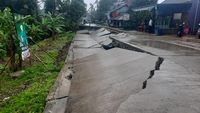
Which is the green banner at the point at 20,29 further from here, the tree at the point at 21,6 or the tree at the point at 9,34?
the tree at the point at 21,6

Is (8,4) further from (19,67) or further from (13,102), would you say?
(13,102)

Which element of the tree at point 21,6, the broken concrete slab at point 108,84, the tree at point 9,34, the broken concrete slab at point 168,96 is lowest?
the broken concrete slab at point 108,84

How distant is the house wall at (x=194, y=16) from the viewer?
20.8m

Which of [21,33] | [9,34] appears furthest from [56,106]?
[9,34]

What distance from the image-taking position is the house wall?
68.4ft

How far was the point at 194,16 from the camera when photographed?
21.4 meters

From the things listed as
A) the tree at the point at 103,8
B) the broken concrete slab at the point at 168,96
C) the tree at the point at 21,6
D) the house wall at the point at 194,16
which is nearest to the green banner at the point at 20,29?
the broken concrete slab at the point at 168,96

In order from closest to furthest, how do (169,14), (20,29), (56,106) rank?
(56,106)
(20,29)
(169,14)

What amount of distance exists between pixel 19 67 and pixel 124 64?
4206 millimetres

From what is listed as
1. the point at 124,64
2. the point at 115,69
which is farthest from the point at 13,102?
the point at 124,64

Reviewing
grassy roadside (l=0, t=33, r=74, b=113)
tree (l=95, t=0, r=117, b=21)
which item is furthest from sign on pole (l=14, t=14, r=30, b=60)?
tree (l=95, t=0, r=117, b=21)

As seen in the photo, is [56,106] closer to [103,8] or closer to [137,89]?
[137,89]

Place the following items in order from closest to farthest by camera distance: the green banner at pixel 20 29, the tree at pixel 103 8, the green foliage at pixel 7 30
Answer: the green banner at pixel 20 29 < the green foliage at pixel 7 30 < the tree at pixel 103 8

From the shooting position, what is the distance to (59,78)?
741cm
